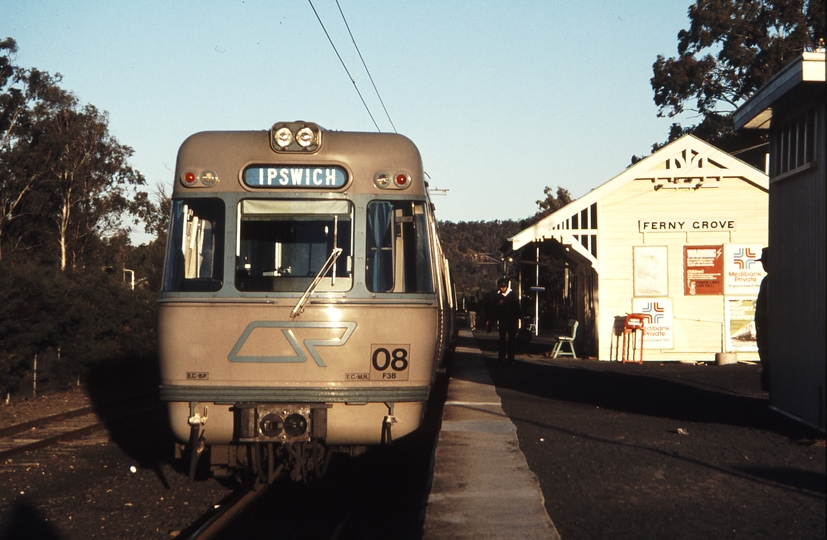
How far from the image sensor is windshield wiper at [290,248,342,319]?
6.87 metres

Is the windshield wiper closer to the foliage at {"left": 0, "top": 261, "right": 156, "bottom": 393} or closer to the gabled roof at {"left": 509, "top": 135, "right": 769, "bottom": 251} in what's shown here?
the foliage at {"left": 0, "top": 261, "right": 156, "bottom": 393}

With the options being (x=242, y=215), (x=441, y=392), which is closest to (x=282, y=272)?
(x=242, y=215)

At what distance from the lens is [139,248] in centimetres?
5494

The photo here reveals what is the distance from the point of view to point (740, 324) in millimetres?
21000

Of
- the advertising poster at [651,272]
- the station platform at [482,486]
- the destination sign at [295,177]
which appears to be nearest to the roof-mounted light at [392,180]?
the destination sign at [295,177]

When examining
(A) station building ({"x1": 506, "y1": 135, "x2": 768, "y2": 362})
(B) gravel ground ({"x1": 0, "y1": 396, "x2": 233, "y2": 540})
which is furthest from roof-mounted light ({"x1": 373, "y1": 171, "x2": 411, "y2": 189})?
(A) station building ({"x1": 506, "y1": 135, "x2": 768, "y2": 362})

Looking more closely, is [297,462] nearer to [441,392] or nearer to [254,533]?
[254,533]

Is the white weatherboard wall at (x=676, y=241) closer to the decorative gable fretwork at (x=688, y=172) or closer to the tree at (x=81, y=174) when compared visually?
the decorative gable fretwork at (x=688, y=172)

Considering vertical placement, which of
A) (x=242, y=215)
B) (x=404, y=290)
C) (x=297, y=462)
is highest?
(x=242, y=215)

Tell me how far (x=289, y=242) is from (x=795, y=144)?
540 centimetres

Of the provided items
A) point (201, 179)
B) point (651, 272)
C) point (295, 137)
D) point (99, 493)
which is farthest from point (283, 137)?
point (651, 272)

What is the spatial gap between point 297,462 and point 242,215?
1977 millimetres

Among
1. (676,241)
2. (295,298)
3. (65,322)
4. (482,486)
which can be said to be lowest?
(482,486)

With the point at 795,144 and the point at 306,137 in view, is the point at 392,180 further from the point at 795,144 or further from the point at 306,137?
the point at 795,144
